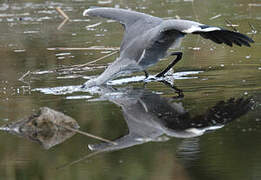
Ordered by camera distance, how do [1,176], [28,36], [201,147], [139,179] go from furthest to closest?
1. [28,36]
2. [201,147]
3. [1,176]
4. [139,179]

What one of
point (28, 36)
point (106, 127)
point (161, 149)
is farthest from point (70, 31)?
point (161, 149)

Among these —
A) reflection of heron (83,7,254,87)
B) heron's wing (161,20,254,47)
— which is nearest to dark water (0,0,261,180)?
reflection of heron (83,7,254,87)

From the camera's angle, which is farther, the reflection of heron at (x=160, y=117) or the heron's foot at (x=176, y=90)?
the heron's foot at (x=176, y=90)

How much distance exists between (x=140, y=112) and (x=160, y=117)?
0.99 ft

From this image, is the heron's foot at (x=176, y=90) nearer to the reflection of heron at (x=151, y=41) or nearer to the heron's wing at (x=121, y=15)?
the reflection of heron at (x=151, y=41)

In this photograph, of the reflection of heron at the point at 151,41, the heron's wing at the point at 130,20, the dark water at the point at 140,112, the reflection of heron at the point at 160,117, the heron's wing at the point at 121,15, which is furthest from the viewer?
the heron's wing at the point at 121,15

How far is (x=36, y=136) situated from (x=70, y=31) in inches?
270

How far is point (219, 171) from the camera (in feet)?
14.5

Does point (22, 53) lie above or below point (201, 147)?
below

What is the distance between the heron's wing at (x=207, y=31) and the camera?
21.6 feet

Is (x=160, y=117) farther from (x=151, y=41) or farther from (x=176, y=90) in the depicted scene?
(x=151, y=41)

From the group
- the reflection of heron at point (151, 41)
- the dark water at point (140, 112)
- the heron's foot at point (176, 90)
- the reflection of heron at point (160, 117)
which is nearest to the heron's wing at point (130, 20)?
the reflection of heron at point (151, 41)

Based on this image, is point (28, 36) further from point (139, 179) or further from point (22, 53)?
point (139, 179)

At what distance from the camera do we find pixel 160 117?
5875 mm
